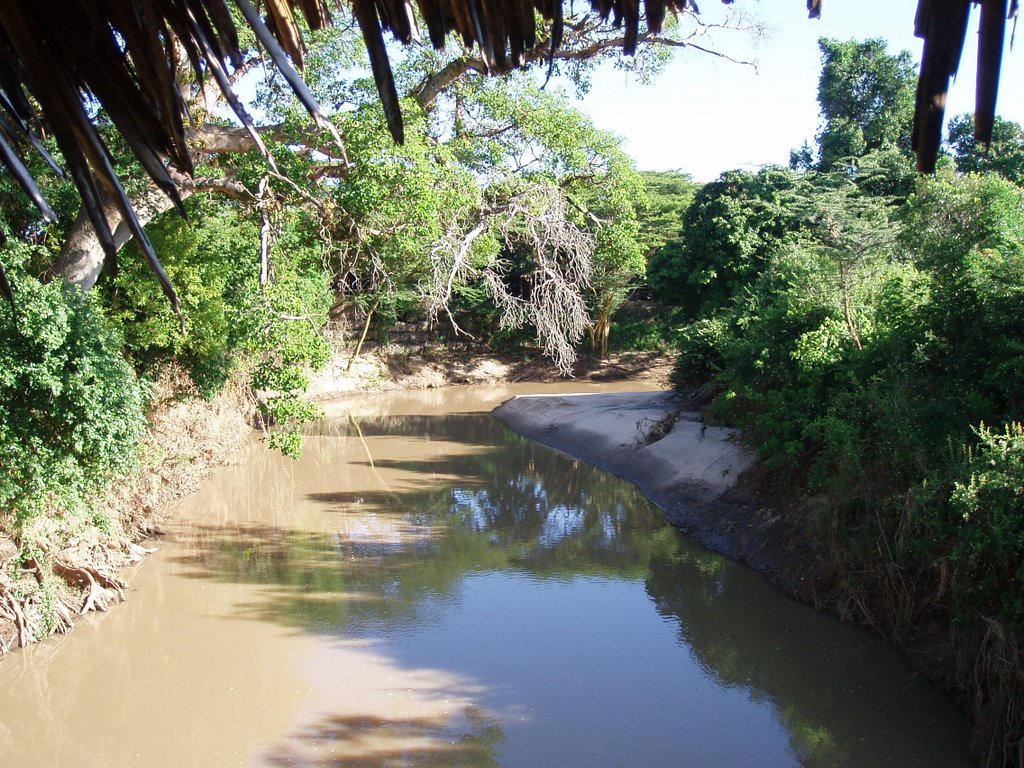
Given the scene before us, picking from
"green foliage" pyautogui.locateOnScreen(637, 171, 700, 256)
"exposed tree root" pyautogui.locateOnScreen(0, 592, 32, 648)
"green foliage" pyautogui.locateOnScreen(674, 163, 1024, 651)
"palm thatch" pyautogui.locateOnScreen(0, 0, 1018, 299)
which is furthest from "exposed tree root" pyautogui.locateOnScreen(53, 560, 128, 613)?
"green foliage" pyautogui.locateOnScreen(637, 171, 700, 256)

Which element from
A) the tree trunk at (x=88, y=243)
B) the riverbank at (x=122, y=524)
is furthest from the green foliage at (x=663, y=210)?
the tree trunk at (x=88, y=243)

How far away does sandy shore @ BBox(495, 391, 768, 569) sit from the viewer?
42.2ft

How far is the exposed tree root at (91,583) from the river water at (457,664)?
0.20 meters

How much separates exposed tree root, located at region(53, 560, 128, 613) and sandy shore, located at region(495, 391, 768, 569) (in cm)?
775

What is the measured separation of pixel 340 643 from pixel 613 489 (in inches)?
327

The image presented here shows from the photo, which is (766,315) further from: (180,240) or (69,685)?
(69,685)

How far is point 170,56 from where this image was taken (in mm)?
1740

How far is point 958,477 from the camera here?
7.45 meters

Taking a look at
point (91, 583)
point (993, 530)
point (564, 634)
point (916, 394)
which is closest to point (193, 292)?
point (91, 583)

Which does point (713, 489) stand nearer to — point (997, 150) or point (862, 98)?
point (997, 150)

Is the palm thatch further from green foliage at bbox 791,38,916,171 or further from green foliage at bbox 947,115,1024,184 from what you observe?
green foliage at bbox 791,38,916,171

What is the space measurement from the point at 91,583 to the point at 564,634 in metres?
5.33

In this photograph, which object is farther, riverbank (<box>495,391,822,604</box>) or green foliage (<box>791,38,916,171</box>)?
green foliage (<box>791,38,916,171</box>)

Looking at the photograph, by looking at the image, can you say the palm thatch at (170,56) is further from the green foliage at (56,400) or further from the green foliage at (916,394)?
the green foliage at (56,400)
